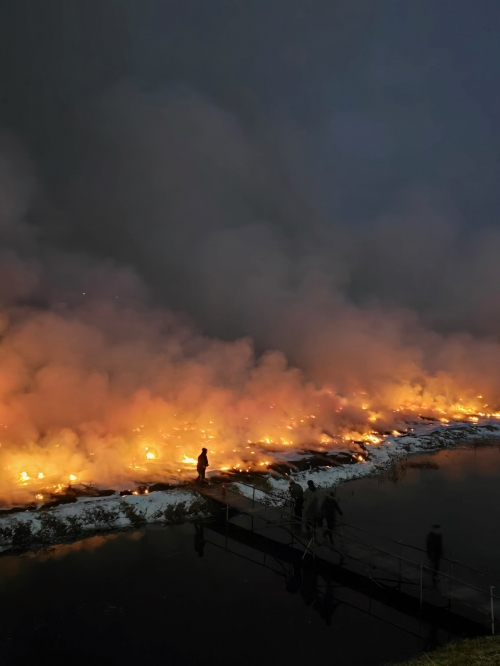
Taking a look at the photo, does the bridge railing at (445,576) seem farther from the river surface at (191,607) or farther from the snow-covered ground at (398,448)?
the snow-covered ground at (398,448)

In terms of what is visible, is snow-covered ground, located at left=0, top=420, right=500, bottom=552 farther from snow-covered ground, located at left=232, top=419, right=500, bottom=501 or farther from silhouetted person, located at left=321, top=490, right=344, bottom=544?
silhouetted person, located at left=321, top=490, right=344, bottom=544

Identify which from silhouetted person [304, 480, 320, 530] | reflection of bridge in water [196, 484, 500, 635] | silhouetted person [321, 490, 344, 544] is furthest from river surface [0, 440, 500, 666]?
silhouetted person [321, 490, 344, 544]

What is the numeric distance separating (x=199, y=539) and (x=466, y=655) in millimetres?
10249

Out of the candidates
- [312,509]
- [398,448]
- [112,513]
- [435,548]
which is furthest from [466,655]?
[398,448]

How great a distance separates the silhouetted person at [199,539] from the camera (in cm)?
1734

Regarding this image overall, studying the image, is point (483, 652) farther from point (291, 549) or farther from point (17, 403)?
point (17, 403)

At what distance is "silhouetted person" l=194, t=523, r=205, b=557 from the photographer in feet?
56.9

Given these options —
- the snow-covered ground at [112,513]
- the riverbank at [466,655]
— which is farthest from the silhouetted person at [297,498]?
the riverbank at [466,655]

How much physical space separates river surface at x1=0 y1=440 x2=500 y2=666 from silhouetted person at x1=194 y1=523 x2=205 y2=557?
73mm

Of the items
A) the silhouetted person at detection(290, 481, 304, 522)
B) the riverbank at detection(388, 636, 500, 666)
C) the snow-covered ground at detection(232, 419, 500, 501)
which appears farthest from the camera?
the snow-covered ground at detection(232, 419, 500, 501)

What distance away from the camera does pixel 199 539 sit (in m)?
18.4

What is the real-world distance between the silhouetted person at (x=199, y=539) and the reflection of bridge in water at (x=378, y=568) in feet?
2.28

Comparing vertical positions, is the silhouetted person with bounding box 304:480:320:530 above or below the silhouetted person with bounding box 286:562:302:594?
above

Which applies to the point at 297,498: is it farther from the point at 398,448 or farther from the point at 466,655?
the point at 398,448
